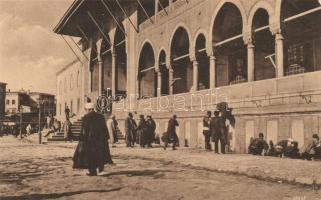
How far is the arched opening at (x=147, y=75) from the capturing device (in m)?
26.8

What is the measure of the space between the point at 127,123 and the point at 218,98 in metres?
→ 4.32

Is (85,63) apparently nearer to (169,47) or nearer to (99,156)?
(169,47)

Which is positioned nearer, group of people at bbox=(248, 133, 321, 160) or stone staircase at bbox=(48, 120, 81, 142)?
group of people at bbox=(248, 133, 321, 160)

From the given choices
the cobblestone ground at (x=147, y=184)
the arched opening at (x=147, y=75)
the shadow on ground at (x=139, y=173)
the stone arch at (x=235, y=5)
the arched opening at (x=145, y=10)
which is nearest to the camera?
the cobblestone ground at (x=147, y=184)

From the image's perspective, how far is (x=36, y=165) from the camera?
36.3ft

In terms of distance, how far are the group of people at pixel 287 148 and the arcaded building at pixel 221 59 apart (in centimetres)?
25

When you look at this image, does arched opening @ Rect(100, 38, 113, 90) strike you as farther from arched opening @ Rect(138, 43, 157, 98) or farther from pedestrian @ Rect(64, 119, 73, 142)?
pedestrian @ Rect(64, 119, 73, 142)

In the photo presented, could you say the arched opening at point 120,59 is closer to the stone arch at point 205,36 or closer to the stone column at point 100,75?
the stone column at point 100,75

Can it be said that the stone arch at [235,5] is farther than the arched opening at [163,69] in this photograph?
No

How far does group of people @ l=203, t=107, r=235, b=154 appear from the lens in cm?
1420

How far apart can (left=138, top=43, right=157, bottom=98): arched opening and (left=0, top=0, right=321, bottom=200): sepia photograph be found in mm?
72

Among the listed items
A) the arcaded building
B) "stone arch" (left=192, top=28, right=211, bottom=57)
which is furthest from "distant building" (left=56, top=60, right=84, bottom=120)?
"stone arch" (left=192, top=28, right=211, bottom=57)

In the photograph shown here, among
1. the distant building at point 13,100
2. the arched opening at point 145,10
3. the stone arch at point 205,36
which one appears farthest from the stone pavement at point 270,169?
the distant building at point 13,100

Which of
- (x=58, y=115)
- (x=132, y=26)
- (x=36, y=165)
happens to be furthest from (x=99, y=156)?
(x=58, y=115)
